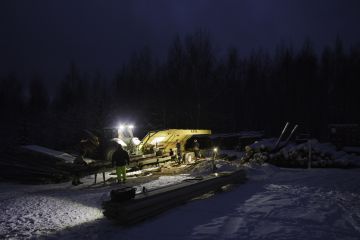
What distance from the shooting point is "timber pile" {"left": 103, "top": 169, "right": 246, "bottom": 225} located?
738 cm

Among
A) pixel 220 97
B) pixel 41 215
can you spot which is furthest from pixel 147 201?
pixel 220 97

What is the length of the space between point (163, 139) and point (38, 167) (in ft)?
26.0

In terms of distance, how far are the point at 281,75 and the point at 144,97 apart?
20590 millimetres

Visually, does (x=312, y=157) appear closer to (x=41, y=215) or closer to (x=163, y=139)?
(x=163, y=139)

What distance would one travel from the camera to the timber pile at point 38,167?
14.6 meters

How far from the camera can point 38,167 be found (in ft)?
51.0

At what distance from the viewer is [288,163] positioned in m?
16.9

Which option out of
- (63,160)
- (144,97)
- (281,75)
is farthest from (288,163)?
(281,75)

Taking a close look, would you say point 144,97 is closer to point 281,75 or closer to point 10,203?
point 281,75

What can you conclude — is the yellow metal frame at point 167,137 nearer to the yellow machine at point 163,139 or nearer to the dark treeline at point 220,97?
the yellow machine at point 163,139

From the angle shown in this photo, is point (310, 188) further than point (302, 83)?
No

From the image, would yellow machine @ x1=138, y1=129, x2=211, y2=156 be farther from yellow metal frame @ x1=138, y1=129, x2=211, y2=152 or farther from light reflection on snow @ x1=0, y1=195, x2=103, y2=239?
light reflection on snow @ x1=0, y1=195, x2=103, y2=239

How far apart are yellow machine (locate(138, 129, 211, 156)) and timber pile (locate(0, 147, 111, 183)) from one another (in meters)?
4.65

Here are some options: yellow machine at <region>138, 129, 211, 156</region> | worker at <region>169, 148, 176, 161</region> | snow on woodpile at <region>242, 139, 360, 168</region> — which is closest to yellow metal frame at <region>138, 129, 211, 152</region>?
yellow machine at <region>138, 129, 211, 156</region>
